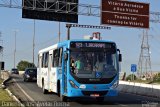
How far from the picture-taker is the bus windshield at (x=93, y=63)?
768 inches

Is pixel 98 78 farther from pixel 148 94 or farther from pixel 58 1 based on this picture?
pixel 58 1

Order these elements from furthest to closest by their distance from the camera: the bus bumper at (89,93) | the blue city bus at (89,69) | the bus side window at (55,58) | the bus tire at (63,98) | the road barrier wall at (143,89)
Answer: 1. the road barrier wall at (143,89)
2. the bus side window at (55,58)
3. the bus tire at (63,98)
4. the blue city bus at (89,69)
5. the bus bumper at (89,93)

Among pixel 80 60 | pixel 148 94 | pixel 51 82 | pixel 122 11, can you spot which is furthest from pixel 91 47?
pixel 122 11

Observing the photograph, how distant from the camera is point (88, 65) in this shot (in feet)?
64.1

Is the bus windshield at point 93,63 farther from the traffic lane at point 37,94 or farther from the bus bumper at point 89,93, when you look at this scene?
the traffic lane at point 37,94

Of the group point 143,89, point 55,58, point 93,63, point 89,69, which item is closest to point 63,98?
point 89,69

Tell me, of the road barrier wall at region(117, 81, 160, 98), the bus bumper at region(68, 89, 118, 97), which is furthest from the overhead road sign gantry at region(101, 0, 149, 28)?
the bus bumper at region(68, 89, 118, 97)

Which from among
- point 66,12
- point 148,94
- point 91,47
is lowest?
point 148,94

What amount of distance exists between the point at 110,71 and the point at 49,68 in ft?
19.1

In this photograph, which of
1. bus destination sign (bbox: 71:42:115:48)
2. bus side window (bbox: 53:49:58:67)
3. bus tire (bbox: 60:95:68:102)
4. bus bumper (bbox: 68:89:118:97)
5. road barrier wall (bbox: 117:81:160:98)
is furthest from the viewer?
road barrier wall (bbox: 117:81:160:98)

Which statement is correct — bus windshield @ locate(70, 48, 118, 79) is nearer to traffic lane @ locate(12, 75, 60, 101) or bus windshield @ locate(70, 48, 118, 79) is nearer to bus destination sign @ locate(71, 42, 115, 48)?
bus destination sign @ locate(71, 42, 115, 48)

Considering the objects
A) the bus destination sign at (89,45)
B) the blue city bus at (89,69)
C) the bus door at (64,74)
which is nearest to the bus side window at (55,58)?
the blue city bus at (89,69)

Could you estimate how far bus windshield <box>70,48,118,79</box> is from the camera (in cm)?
1952

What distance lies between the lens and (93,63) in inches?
771
